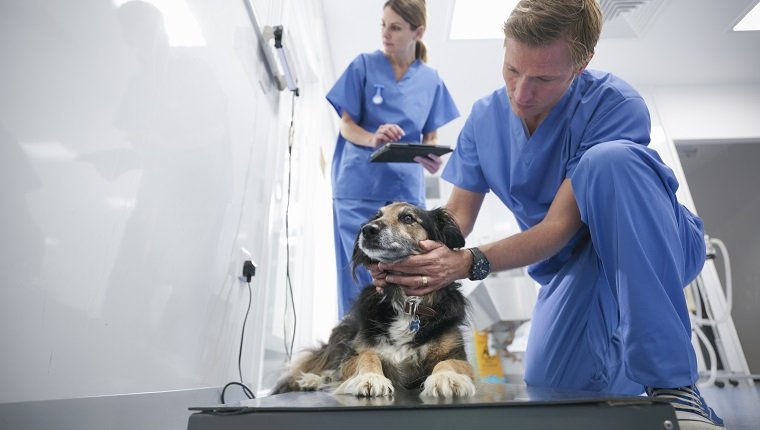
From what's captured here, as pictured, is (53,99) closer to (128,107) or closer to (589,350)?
(128,107)

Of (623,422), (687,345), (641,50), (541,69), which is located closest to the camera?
(623,422)

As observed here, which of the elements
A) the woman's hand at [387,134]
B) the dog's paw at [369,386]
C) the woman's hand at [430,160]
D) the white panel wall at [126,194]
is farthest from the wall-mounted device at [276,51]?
the dog's paw at [369,386]

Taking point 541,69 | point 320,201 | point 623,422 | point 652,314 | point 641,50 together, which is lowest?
point 623,422

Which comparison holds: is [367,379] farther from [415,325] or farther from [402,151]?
[402,151]

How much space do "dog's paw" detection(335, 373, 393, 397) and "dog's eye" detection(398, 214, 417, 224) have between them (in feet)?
1.92

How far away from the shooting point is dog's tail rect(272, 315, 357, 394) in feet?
4.17

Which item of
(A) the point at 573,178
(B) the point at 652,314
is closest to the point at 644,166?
(A) the point at 573,178

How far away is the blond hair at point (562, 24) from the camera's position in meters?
1.06

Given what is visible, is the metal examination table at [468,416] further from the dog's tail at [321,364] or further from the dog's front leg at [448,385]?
the dog's tail at [321,364]

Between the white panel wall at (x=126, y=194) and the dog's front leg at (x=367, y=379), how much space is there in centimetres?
49

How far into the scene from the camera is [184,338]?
45.4 inches

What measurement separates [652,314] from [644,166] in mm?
353

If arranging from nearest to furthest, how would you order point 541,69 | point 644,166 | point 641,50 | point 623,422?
point 623,422 → point 644,166 → point 541,69 → point 641,50

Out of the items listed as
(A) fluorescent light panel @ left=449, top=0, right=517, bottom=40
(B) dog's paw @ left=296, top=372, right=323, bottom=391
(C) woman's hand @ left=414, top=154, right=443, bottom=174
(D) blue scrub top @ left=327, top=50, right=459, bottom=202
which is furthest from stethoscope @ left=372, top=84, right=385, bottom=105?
(A) fluorescent light panel @ left=449, top=0, right=517, bottom=40
